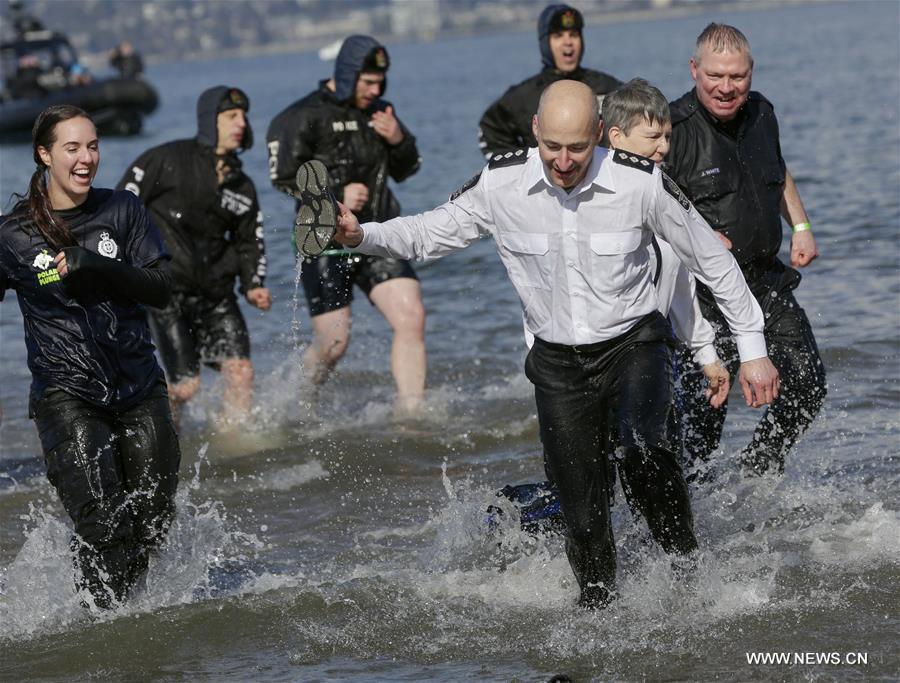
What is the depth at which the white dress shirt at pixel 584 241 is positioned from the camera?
4738 mm

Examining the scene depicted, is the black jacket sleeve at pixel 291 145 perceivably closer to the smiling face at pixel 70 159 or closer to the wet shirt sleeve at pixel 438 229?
the smiling face at pixel 70 159

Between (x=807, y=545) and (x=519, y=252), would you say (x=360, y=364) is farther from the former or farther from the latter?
(x=519, y=252)

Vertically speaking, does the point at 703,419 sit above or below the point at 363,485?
above

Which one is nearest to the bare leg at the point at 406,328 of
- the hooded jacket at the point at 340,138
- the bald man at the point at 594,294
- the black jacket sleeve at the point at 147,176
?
the hooded jacket at the point at 340,138

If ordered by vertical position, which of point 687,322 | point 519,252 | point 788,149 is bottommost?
point 788,149

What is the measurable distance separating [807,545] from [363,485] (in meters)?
2.66

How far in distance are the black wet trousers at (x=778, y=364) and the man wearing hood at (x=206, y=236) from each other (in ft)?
9.69

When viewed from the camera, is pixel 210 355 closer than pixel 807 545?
No

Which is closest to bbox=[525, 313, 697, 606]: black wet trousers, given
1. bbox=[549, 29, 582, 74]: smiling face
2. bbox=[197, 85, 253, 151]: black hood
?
bbox=[197, 85, 253, 151]: black hood

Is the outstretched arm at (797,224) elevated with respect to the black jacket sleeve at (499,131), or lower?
lower

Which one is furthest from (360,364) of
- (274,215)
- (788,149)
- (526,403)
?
(788,149)

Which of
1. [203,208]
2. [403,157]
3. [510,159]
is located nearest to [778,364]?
[510,159]

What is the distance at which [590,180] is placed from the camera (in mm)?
4703

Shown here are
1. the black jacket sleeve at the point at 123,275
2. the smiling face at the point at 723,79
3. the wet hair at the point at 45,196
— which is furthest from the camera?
the smiling face at the point at 723,79
